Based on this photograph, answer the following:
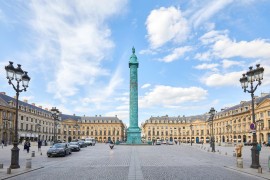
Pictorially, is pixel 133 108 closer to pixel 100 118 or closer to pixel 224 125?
pixel 224 125

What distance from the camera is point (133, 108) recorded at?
7975 centimetres

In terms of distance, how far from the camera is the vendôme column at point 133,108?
3091 inches

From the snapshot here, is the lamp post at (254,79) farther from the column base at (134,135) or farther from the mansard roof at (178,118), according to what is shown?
the mansard roof at (178,118)

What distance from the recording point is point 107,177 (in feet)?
54.9

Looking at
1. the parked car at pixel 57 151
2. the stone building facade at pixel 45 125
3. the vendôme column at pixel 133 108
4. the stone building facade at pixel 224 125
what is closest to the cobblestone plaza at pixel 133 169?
the parked car at pixel 57 151

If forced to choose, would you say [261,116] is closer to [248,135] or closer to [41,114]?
[248,135]

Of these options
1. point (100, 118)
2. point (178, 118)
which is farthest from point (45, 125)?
point (178, 118)

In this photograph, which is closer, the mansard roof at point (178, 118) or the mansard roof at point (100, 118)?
the mansard roof at point (178, 118)

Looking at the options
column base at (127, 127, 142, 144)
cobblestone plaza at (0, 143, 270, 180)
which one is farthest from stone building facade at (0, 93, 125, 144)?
cobblestone plaza at (0, 143, 270, 180)

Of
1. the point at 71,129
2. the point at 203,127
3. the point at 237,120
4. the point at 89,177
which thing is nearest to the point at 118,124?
the point at 71,129

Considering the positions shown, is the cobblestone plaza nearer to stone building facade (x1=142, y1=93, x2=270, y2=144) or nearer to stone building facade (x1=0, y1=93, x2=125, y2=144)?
stone building facade (x1=0, y1=93, x2=125, y2=144)

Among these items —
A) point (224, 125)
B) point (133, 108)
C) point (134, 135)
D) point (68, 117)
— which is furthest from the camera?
point (68, 117)

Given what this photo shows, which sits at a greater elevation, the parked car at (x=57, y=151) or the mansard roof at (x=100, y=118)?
the mansard roof at (x=100, y=118)

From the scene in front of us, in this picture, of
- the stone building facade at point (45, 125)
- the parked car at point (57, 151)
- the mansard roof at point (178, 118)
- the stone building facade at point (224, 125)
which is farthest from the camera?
the mansard roof at point (178, 118)
